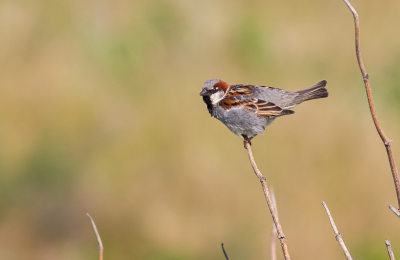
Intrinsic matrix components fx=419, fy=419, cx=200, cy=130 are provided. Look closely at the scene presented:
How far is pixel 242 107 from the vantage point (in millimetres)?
2939

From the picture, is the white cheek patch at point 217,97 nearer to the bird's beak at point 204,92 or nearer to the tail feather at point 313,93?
the bird's beak at point 204,92

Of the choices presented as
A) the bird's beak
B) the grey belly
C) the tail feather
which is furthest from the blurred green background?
the bird's beak

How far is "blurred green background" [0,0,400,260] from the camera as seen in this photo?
5.02 metres

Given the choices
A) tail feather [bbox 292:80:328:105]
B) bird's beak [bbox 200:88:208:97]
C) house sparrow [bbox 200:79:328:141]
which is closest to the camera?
bird's beak [bbox 200:88:208:97]

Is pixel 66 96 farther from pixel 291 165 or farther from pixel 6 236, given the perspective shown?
pixel 291 165

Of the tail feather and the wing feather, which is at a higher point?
the tail feather

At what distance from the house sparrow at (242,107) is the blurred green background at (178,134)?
6.74 ft

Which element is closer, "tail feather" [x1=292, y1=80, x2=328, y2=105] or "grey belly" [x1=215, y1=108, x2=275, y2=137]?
"grey belly" [x1=215, y1=108, x2=275, y2=137]

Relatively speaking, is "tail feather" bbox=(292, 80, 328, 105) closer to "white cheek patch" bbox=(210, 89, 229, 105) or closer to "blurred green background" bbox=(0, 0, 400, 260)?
"white cheek patch" bbox=(210, 89, 229, 105)

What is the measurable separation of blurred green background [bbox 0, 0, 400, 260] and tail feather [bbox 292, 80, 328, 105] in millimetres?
1936

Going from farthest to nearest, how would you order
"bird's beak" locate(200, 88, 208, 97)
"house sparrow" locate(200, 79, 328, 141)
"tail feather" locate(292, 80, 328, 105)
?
"tail feather" locate(292, 80, 328, 105), "house sparrow" locate(200, 79, 328, 141), "bird's beak" locate(200, 88, 208, 97)

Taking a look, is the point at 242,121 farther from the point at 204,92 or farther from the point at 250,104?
the point at 204,92

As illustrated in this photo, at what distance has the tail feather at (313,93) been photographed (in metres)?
2.98

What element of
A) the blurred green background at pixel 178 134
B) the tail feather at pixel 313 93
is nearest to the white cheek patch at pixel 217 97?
the tail feather at pixel 313 93
